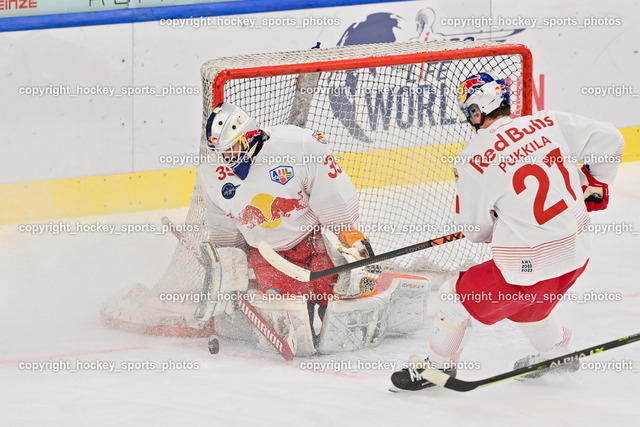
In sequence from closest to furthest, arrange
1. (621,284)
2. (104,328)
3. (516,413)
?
(516,413)
(104,328)
(621,284)

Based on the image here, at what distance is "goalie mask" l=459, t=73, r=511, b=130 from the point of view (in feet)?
10.3

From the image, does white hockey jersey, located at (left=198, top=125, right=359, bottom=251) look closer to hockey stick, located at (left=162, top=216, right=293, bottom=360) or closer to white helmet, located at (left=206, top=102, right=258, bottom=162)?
white helmet, located at (left=206, top=102, right=258, bottom=162)

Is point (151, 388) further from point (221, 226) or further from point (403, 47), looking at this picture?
point (403, 47)

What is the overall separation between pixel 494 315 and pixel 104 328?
1.92m

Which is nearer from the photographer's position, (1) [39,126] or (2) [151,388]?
(2) [151,388]

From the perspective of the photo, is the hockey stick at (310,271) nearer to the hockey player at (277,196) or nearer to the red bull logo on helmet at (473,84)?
the hockey player at (277,196)

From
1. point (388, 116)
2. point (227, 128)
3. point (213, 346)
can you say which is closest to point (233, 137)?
point (227, 128)

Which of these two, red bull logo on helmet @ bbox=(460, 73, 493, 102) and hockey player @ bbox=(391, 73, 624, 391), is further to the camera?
red bull logo on helmet @ bbox=(460, 73, 493, 102)

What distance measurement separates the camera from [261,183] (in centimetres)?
376

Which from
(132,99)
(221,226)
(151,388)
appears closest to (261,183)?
(221,226)

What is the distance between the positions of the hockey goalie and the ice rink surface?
10 cm

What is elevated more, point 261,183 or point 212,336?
point 261,183

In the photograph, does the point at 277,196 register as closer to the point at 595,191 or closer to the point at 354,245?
the point at 354,245

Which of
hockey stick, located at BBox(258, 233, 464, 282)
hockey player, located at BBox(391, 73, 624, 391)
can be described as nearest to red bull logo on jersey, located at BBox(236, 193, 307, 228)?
hockey stick, located at BBox(258, 233, 464, 282)
